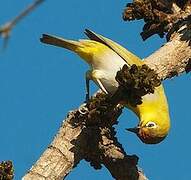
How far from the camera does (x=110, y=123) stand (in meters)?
3.14

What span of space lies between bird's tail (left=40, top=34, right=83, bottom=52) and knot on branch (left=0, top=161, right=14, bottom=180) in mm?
2718

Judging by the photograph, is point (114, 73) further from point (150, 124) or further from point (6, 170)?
point (6, 170)

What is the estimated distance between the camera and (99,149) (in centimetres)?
307

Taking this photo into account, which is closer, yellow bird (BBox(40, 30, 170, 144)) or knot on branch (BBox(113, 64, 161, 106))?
knot on branch (BBox(113, 64, 161, 106))

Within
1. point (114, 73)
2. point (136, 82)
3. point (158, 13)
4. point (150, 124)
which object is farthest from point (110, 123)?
point (114, 73)

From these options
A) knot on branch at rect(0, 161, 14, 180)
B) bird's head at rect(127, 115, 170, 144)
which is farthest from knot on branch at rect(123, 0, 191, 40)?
knot on branch at rect(0, 161, 14, 180)

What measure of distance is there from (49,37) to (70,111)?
2.02m

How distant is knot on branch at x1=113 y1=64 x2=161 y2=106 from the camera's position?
2.38 meters

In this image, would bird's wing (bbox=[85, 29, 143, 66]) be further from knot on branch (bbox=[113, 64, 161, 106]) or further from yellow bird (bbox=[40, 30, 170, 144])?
knot on branch (bbox=[113, 64, 161, 106])

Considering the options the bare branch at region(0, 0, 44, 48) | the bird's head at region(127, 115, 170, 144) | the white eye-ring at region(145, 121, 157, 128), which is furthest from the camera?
the white eye-ring at region(145, 121, 157, 128)

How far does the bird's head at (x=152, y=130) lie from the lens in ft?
14.2

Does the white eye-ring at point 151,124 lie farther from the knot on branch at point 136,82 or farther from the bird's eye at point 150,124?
the knot on branch at point 136,82

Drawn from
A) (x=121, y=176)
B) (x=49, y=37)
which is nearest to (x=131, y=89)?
(x=121, y=176)

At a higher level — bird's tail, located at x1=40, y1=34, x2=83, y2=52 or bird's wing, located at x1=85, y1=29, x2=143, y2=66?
bird's tail, located at x1=40, y1=34, x2=83, y2=52
